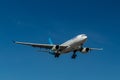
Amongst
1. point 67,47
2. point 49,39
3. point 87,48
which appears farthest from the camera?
point 49,39

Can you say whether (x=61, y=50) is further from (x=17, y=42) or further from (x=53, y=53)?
(x=17, y=42)

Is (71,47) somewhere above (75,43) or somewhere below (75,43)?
below

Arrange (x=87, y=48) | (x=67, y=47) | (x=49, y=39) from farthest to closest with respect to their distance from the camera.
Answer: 1. (x=49, y=39)
2. (x=87, y=48)
3. (x=67, y=47)

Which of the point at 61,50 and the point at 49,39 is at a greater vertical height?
the point at 49,39

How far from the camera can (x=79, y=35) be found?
15350cm

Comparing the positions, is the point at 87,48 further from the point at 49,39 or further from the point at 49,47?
the point at 49,39

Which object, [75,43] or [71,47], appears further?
[75,43]

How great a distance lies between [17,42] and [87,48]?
92.3 ft

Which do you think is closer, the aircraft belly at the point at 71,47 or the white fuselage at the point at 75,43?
the aircraft belly at the point at 71,47

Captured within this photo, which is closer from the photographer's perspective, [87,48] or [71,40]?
[71,40]

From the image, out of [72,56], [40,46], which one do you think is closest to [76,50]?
[72,56]

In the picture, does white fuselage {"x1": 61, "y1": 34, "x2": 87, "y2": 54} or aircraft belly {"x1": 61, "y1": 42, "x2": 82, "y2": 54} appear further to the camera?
white fuselage {"x1": 61, "y1": 34, "x2": 87, "y2": 54}

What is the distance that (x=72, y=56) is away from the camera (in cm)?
15412

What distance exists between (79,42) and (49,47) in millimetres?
13736
